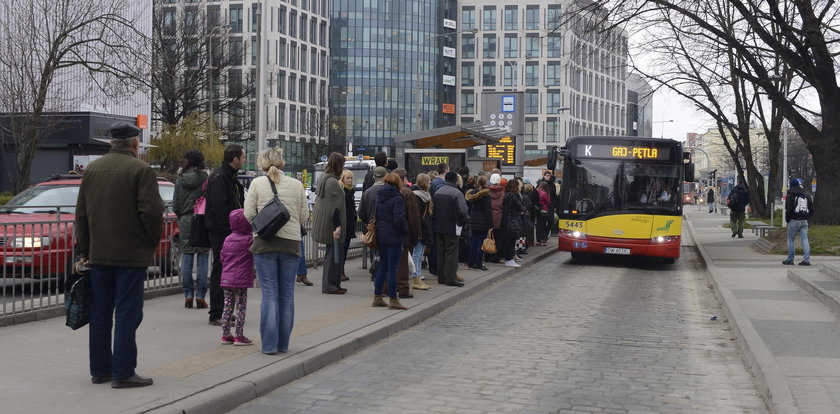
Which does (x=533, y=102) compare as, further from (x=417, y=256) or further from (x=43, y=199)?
(x=43, y=199)

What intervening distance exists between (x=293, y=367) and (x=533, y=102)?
95.7m

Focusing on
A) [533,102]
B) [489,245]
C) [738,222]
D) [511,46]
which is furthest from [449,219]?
[511,46]

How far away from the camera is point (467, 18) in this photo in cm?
10344

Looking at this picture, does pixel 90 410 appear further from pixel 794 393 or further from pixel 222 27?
pixel 222 27

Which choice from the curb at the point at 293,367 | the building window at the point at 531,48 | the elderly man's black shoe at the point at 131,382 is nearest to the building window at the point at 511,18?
the building window at the point at 531,48

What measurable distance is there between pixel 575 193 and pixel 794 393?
13553 mm

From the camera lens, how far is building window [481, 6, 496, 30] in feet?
335

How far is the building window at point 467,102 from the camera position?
106m

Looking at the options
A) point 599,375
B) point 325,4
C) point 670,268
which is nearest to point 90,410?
point 599,375

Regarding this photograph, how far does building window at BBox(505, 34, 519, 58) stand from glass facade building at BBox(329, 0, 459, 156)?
8045 mm

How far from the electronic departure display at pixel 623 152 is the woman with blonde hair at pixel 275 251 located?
43.9 ft

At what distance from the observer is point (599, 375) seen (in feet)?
26.4

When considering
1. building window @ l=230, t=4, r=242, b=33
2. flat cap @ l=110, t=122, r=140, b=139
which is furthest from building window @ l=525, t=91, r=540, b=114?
flat cap @ l=110, t=122, r=140, b=139

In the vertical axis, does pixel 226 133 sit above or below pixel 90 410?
above
